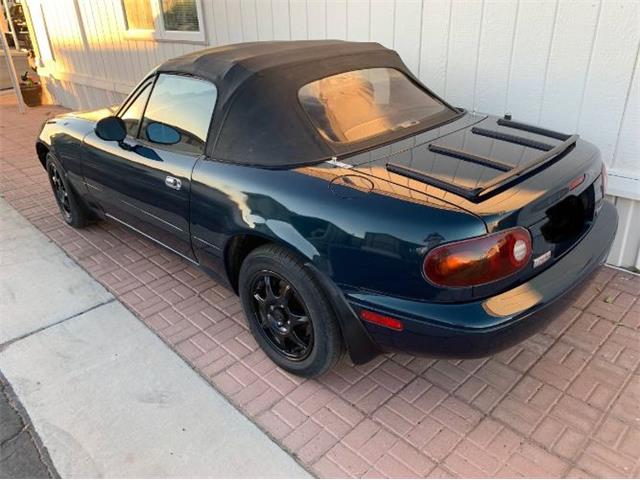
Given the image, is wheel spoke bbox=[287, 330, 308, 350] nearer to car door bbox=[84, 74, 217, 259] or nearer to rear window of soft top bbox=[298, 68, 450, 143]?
car door bbox=[84, 74, 217, 259]

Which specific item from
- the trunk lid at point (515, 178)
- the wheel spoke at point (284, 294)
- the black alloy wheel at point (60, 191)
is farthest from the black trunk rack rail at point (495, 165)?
the black alloy wheel at point (60, 191)

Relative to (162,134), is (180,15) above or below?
above

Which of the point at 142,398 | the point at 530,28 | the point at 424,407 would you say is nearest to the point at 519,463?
the point at 424,407

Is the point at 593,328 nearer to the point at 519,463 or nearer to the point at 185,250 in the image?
the point at 519,463

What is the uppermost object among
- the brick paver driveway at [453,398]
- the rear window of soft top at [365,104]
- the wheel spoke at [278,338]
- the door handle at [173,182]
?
the rear window of soft top at [365,104]

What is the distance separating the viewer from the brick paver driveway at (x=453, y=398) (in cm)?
215

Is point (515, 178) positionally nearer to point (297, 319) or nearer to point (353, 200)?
point (353, 200)

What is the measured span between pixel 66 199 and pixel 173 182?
88.2 inches

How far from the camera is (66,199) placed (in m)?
4.59

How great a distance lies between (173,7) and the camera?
6793 mm

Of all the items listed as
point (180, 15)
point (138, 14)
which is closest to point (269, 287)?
point (180, 15)

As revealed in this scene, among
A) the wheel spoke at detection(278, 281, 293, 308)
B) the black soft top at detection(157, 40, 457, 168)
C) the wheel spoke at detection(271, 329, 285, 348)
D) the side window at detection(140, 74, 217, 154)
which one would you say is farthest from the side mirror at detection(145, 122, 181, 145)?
the wheel spoke at detection(271, 329, 285, 348)

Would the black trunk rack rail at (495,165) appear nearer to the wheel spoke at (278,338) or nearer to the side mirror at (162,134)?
the wheel spoke at (278,338)

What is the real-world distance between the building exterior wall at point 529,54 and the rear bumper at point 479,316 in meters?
1.61
